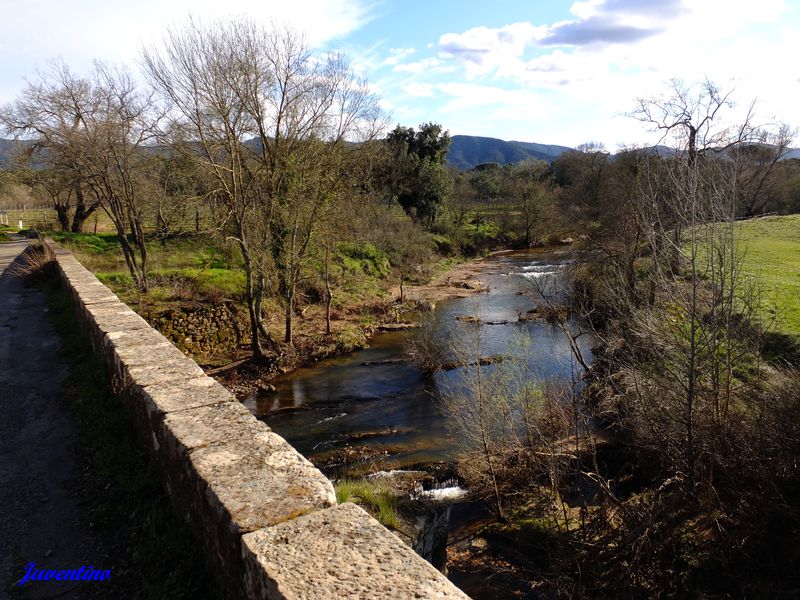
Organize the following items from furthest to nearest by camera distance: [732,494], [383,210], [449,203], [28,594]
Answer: [449,203] < [383,210] < [732,494] < [28,594]

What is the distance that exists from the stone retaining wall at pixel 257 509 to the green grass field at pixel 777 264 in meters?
8.07

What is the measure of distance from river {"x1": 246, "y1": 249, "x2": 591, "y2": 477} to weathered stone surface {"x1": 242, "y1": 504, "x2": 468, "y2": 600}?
306 inches

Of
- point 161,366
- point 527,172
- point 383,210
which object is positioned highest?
point 527,172

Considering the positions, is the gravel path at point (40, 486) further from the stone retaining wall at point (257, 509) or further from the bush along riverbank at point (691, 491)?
the bush along riverbank at point (691, 491)

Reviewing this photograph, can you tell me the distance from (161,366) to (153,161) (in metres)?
14.3

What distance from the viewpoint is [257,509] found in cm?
235

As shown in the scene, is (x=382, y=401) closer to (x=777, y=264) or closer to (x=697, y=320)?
(x=697, y=320)

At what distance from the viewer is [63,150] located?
587 inches

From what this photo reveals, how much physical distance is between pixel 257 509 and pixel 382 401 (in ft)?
40.0

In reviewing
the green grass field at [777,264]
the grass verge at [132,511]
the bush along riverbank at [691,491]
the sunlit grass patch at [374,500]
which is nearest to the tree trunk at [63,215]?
the grass verge at [132,511]

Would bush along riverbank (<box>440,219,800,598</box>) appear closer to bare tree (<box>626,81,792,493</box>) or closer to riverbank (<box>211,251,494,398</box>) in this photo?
bare tree (<box>626,81,792,493</box>)

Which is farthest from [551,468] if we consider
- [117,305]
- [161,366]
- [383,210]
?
[383,210]

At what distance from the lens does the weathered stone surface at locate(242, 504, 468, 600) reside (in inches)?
72.7

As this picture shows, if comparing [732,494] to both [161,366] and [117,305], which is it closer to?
[161,366]
